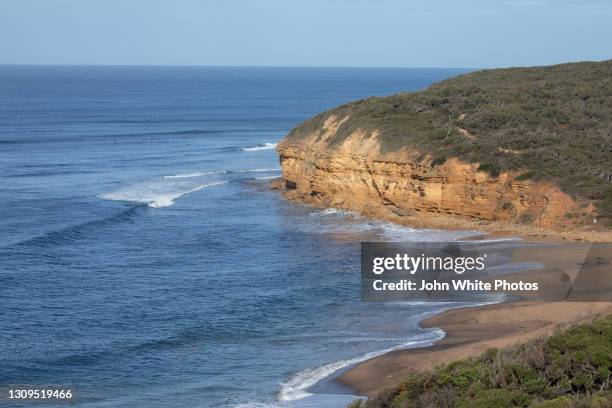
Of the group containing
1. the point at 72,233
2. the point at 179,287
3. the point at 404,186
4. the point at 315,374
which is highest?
the point at 404,186

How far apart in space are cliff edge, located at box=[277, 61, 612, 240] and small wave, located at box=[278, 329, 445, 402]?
15620mm

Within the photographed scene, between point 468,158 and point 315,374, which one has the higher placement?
point 468,158

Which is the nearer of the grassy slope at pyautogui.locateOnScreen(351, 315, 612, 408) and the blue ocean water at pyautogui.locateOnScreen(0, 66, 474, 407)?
the grassy slope at pyautogui.locateOnScreen(351, 315, 612, 408)

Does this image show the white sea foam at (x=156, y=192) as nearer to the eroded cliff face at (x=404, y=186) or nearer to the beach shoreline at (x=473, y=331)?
the eroded cliff face at (x=404, y=186)

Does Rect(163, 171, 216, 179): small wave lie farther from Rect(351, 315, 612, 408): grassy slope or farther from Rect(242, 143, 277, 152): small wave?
Rect(351, 315, 612, 408): grassy slope

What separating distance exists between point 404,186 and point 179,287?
55.5 ft

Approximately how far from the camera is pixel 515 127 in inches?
2047

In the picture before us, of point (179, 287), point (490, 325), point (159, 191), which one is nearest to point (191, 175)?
point (159, 191)

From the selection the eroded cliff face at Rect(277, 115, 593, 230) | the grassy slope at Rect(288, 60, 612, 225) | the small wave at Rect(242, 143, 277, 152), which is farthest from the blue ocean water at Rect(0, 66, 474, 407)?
the small wave at Rect(242, 143, 277, 152)

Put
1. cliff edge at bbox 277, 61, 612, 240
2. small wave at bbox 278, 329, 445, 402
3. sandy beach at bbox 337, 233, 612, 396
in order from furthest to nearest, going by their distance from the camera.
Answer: cliff edge at bbox 277, 61, 612, 240, sandy beach at bbox 337, 233, 612, 396, small wave at bbox 278, 329, 445, 402

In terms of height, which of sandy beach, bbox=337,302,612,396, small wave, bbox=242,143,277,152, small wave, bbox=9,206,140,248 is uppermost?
small wave, bbox=242,143,277,152

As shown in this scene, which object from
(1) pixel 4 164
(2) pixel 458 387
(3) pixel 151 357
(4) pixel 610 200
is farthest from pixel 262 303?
(1) pixel 4 164

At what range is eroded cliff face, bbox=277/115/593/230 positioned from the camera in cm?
4375

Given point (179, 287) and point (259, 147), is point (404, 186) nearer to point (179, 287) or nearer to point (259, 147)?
point (179, 287)
